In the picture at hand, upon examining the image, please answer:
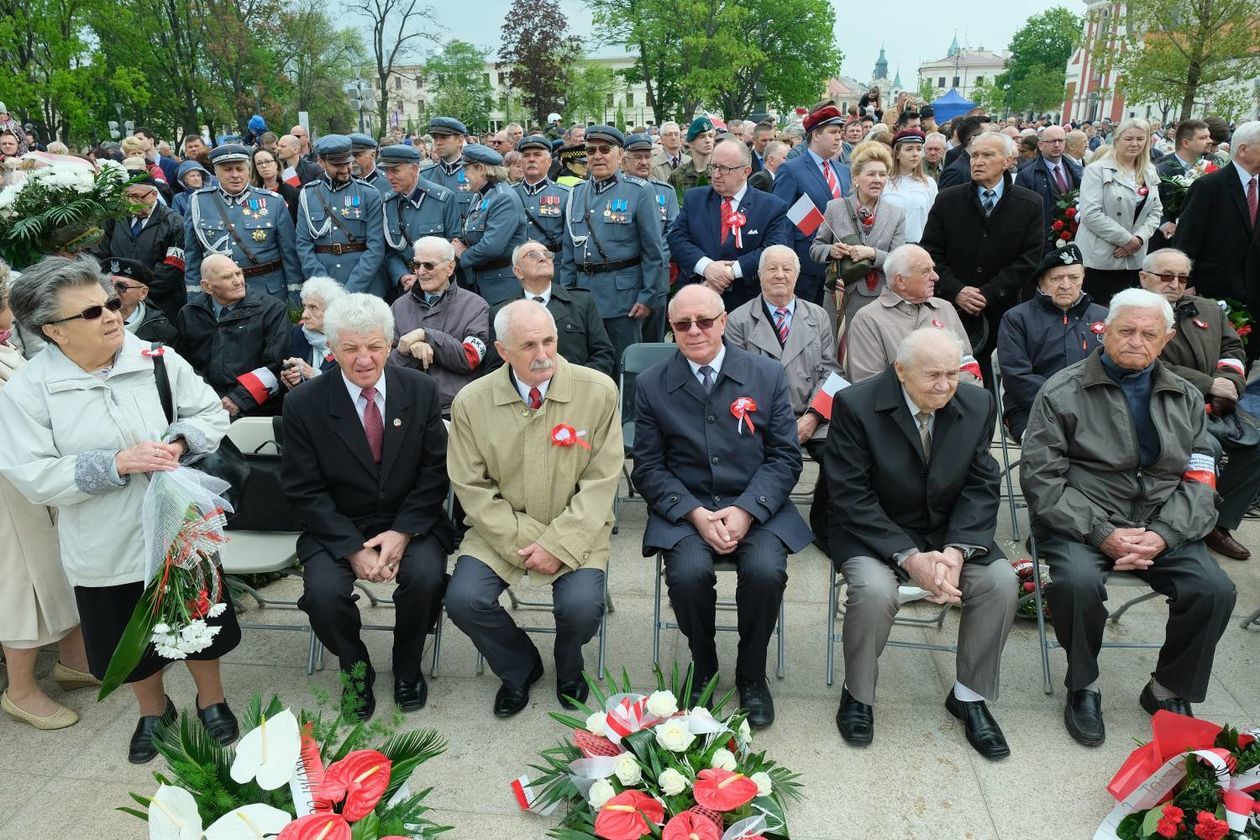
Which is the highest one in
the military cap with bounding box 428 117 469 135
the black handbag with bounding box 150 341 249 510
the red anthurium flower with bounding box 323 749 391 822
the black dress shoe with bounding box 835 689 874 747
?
the military cap with bounding box 428 117 469 135

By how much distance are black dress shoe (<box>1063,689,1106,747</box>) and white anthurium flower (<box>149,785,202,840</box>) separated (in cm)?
309

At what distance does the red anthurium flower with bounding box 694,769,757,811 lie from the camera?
2527 mm

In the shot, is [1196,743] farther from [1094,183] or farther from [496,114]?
[496,114]

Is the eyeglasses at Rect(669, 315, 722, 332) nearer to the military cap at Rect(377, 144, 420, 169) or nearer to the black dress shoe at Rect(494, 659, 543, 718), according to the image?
the black dress shoe at Rect(494, 659, 543, 718)

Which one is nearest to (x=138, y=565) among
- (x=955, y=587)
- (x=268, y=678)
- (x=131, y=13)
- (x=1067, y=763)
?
(x=268, y=678)

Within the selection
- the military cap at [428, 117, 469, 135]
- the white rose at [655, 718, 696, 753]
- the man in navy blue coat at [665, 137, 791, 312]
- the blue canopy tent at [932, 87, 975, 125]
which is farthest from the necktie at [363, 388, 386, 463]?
the blue canopy tent at [932, 87, 975, 125]

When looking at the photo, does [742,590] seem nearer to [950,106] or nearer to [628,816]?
[628,816]

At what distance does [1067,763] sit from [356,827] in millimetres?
2570

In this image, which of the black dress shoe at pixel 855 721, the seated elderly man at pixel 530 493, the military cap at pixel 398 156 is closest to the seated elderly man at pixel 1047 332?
the black dress shoe at pixel 855 721

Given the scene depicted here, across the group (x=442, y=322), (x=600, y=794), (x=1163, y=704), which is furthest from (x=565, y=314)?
(x=1163, y=704)

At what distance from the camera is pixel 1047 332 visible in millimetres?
4738

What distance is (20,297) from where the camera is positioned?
2.97m

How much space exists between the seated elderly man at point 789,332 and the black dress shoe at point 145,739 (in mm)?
3209

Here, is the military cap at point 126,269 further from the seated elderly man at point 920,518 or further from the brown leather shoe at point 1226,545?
the brown leather shoe at point 1226,545
